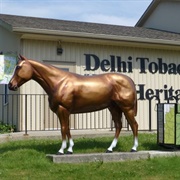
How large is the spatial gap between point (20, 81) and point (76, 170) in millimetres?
2288

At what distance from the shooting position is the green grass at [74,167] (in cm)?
786

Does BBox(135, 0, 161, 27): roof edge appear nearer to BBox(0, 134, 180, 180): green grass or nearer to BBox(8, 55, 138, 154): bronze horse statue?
BBox(0, 134, 180, 180): green grass

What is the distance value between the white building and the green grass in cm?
396

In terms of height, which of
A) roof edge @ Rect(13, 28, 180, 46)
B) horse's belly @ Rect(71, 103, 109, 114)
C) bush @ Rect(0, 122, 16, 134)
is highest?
roof edge @ Rect(13, 28, 180, 46)

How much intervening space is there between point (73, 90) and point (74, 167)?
1671 mm

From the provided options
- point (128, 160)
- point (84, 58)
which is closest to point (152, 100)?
point (84, 58)

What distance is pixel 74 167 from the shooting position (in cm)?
848

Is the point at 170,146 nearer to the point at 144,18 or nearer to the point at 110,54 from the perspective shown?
the point at 110,54

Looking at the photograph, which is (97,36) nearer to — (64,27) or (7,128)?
(64,27)

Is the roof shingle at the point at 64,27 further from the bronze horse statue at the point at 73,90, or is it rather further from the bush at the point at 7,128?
the bronze horse statue at the point at 73,90

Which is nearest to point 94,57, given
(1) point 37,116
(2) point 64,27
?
(2) point 64,27

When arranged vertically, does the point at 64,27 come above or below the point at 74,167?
above

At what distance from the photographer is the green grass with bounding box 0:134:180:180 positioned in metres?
7.86

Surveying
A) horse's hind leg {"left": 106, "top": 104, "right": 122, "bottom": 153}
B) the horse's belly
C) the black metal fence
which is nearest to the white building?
the black metal fence
